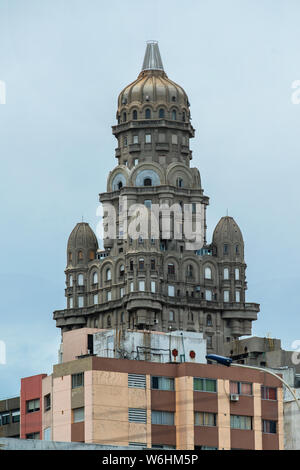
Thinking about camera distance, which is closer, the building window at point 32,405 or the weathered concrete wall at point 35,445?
the weathered concrete wall at point 35,445

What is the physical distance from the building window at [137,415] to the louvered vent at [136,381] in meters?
1.90

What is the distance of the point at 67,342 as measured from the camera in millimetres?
149875

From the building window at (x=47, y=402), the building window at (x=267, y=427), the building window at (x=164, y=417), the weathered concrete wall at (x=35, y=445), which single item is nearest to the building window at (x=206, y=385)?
the building window at (x=164, y=417)

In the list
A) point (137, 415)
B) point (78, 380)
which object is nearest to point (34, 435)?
point (78, 380)

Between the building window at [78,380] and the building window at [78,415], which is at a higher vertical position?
the building window at [78,380]

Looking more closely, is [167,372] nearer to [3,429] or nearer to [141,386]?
[141,386]

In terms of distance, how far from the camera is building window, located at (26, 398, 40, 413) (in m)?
139

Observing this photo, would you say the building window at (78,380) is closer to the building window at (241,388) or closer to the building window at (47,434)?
the building window at (47,434)

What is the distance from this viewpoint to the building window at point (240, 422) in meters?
132

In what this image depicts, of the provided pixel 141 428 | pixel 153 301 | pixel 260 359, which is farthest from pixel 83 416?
pixel 153 301

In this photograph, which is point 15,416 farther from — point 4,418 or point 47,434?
point 47,434

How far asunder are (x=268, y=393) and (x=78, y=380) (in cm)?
1645

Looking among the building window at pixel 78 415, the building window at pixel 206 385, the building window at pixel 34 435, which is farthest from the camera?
the building window at pixel 34 435

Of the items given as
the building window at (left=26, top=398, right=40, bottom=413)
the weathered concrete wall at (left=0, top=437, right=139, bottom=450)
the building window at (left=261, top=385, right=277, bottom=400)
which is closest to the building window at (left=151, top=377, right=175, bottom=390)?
the building window at (left=261, top=385, right=277, bottom=400)
